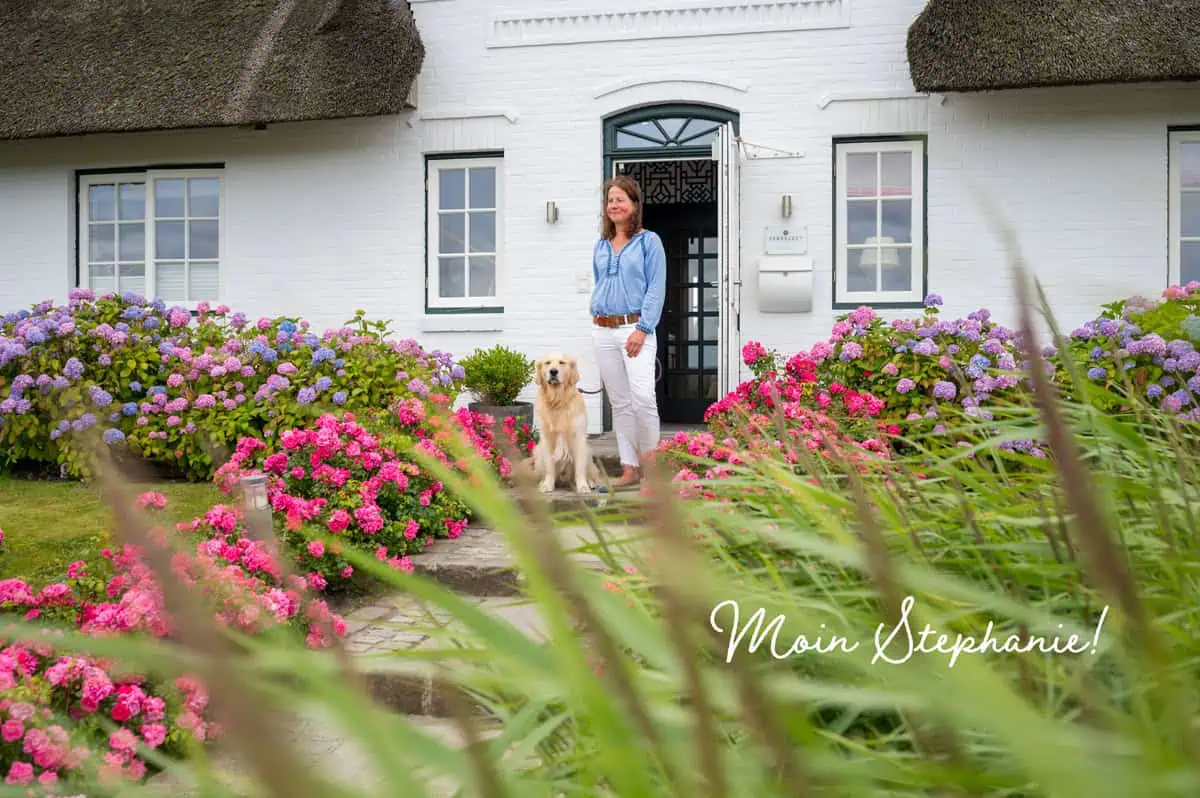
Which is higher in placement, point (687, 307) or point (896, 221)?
point (896, 221)

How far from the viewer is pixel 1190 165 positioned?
26.0 ft

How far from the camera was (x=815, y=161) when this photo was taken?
8125 mm

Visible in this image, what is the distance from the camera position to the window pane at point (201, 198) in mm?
9438

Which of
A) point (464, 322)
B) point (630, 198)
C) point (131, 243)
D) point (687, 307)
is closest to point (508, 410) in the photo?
point (464, 322)

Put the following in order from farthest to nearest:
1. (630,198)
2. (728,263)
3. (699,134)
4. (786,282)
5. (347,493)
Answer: (699,134) < (786,282) < (728,263) < (630,198) < (347,493)

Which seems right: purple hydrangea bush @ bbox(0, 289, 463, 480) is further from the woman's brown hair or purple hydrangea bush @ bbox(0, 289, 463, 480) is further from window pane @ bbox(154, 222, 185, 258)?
window pane @ bbox(154, 222, 185, 258)

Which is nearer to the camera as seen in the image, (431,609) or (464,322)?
(431,609)

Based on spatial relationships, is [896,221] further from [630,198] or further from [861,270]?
[630,198]

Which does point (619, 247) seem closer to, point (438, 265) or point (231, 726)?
point (438, 265)

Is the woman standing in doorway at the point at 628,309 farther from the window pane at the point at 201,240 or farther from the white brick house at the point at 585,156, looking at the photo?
the window pane at the point at 201,240

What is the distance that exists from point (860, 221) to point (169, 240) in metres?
6.77

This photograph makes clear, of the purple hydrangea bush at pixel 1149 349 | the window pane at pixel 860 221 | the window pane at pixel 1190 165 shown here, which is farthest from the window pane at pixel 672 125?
the window pane at pixel 1190 165

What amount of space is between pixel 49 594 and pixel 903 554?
250 centimetres

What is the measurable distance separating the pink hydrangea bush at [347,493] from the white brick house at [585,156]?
3.73m
